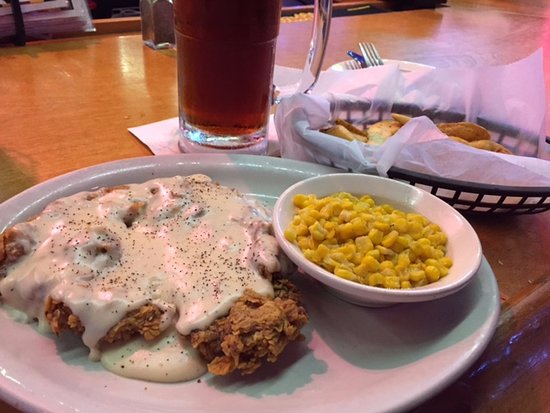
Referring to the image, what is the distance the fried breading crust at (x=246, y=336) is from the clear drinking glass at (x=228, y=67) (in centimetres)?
69

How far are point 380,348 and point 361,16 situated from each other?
2664mm

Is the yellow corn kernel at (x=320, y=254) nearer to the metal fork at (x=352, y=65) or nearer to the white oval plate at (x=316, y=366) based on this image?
the white oval plate at (x=316, y=366)

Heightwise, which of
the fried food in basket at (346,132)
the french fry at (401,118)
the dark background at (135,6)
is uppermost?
the french fry at (401,118)

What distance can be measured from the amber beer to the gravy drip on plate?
0.34 m

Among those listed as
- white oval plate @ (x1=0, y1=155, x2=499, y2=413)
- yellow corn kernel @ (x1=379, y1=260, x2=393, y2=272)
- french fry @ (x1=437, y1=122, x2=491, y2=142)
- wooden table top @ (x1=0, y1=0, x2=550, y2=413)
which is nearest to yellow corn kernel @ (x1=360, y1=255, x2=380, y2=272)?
yellow corn kernel @ (x1=379, y1=260, x2=393, y2=272)

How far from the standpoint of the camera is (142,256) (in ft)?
3.35

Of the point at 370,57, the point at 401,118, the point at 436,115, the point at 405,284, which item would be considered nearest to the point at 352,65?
the point at 370,57

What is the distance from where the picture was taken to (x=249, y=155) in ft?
4.73

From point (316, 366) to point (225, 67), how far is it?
816 millimetres

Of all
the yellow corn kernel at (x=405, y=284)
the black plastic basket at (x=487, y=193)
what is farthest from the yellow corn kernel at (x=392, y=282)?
the black plastic basket at (x=487, y=193)

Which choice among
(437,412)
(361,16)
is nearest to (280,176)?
(437,412)

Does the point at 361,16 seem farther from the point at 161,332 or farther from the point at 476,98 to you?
the point at 161,332

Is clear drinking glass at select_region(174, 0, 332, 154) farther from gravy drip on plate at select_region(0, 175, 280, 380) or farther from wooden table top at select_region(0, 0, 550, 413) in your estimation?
gravy drip on plate at select_region(0, 175, 280, 380)

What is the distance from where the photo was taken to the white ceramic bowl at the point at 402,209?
0.94m
